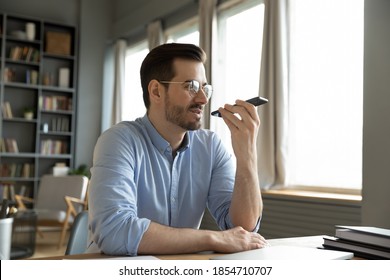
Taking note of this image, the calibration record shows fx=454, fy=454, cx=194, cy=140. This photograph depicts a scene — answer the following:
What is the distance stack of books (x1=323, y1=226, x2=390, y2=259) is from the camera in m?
1.15

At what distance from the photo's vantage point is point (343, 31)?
3.59 meters

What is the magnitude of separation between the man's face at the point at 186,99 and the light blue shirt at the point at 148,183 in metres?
0.10

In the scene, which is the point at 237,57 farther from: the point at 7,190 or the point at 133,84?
the point at 7,190

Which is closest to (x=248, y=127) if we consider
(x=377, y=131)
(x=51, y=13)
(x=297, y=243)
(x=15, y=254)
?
(x=297, y=243)

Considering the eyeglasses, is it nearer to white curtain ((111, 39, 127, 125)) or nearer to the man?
the man

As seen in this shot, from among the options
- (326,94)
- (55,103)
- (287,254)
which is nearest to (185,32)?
(55,103)

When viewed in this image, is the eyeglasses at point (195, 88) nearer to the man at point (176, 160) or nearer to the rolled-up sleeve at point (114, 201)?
the man at point (176, 160)

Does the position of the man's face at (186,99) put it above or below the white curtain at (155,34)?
below

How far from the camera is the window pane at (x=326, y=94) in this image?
3.46m

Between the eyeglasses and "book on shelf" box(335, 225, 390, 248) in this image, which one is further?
the eyeglasses

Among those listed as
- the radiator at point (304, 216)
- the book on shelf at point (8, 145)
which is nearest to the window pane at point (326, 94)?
the radiator at point (304, 216)

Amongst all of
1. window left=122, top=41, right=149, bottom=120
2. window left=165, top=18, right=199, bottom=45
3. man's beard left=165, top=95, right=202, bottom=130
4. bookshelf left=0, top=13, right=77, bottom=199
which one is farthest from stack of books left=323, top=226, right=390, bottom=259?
bookshelf left=0, top=13, right=77, bottom=199

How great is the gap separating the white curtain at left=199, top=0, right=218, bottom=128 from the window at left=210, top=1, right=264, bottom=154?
0.08 m

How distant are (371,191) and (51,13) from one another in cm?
567
